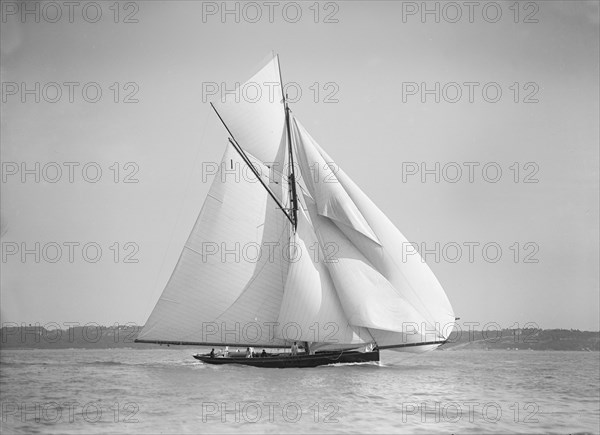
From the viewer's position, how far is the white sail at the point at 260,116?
2530 cm

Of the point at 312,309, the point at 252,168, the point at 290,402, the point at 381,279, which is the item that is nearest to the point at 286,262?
the point at 312,309

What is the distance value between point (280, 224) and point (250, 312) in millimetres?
3074

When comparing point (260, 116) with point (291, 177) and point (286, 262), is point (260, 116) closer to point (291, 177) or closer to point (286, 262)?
point (291, 177)

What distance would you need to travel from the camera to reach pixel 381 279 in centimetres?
2333

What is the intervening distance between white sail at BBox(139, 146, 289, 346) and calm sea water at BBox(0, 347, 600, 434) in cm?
134

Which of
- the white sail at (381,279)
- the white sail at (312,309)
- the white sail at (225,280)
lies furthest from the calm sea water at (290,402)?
the white sail at (381,279)

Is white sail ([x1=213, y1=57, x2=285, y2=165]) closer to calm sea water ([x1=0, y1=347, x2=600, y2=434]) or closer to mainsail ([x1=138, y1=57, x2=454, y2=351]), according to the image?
mainsail ([x1=138, y1=57, x2=454, y2=351])

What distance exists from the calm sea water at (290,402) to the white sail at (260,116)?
288 inches

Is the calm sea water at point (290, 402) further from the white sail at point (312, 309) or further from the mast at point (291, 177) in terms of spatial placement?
the mast at point (291, 177)

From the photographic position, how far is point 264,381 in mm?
21344

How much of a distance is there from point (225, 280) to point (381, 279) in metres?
5.04

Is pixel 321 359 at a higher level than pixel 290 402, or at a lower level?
higher

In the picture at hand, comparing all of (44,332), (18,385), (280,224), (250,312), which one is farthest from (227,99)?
(18,385)

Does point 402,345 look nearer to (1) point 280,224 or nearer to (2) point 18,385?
(1) point 280,224
